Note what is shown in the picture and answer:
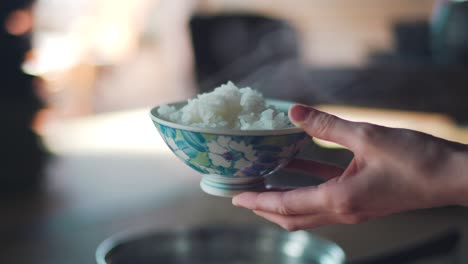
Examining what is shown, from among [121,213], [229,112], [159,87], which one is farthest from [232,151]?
[159,87]

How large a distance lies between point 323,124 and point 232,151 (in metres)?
0.15

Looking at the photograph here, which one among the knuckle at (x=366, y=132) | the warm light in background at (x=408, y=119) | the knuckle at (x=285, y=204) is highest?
the knuckle at (x=366, y=132)

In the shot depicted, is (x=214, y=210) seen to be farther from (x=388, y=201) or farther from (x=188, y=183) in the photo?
(x=388, y=201)

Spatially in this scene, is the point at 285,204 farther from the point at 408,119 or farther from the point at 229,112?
the point at 408,119

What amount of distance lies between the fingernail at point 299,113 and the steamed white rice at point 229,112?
0.06 meters

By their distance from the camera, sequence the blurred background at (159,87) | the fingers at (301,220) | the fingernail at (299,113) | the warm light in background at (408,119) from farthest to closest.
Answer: the warm light in background at (408,119) → the blurred background at (159,87) → the fingers at (301,220) → the fingernail at (299,113)

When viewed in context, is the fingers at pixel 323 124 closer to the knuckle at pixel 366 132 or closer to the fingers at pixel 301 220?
the knuckle at pixel 366 132

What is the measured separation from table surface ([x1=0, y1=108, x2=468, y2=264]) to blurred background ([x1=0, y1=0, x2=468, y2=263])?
1 cm

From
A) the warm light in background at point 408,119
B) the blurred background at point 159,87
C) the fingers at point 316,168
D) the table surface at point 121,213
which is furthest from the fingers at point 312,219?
the warm light in background at point 408,119

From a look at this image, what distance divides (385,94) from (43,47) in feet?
9.41

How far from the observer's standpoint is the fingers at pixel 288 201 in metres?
0.84

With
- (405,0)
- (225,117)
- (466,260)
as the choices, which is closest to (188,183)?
(466,260)

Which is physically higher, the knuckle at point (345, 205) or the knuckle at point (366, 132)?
the knuckle at point (366, 132)

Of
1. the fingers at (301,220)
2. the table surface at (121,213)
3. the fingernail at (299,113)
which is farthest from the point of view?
the table surface at (121,213)
